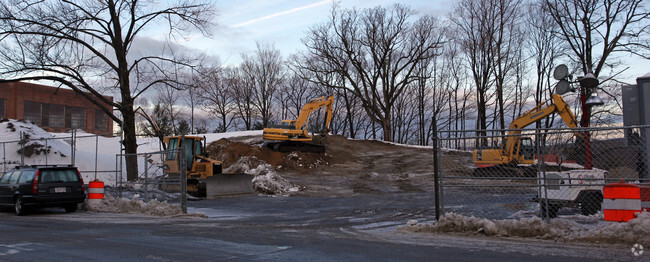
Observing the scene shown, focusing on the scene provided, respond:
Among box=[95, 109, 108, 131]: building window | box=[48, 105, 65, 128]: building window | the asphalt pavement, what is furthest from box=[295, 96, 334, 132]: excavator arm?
box=[48, 105, 65, 128]: building window

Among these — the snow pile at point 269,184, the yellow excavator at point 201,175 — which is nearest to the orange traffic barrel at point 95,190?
the yellow excavator at point 201,175

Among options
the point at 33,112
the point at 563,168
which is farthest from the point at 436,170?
the point at 33,112

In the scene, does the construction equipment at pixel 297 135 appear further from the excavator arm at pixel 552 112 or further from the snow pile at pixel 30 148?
the excavator arm at pixel 552 112

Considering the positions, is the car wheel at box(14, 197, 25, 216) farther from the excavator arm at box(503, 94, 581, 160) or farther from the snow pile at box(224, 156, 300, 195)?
the excavator arm at box(503, 94, 581, 160)

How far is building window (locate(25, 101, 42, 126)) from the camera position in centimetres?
5619

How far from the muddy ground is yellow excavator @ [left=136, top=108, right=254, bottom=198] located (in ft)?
10.3

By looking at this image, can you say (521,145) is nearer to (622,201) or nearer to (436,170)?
(436,170)

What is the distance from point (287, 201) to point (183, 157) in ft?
20.3

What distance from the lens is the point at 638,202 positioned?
806cm

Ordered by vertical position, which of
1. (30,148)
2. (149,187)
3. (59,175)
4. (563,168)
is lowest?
(149,187)

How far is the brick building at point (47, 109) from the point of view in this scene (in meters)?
54.2

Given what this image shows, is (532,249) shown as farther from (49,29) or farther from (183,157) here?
(49,29)

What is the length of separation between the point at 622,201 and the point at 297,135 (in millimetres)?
27872

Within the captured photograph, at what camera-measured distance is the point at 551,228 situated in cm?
845
